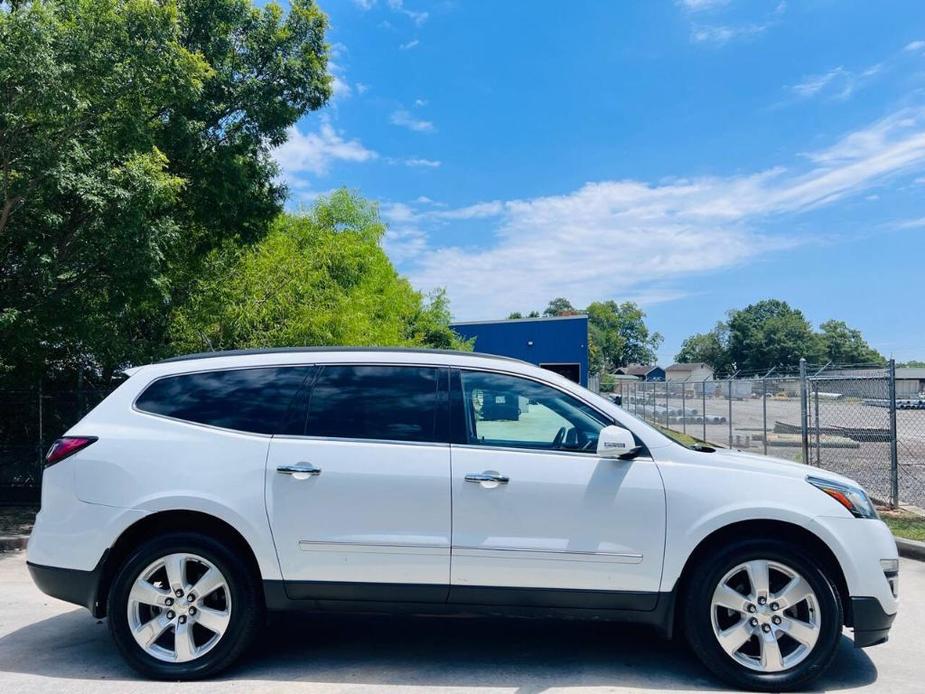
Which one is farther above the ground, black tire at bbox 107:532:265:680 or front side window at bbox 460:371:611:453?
front side window at bbox 460:371:611:453

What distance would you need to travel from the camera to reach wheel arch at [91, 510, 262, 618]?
13.6ft

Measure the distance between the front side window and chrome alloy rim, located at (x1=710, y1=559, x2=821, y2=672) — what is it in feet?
3.72

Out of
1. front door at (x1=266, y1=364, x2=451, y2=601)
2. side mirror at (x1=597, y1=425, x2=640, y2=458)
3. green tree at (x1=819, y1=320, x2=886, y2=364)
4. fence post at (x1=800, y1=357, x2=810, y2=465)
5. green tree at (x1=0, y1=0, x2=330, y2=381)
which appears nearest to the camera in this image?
side mirror at (x1=597, y1=425, x2=640, y2=458)

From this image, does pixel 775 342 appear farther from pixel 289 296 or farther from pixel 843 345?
pixel 289 296

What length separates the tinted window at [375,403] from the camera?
422 cm

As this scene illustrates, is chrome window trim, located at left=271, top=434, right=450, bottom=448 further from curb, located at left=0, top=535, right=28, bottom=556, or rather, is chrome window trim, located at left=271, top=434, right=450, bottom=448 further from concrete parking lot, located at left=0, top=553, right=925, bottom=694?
curb, located at left=0, top=535, right=28, bottom=556

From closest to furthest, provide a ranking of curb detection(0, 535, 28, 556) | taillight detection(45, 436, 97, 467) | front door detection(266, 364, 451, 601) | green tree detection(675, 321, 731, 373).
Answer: front door detection(266, 364, 451, 601) → taillight detection(45, 436, 97, 467) → curb detection(0, 535, 28, 556) → green tree detection(675, 321, 731, 373)

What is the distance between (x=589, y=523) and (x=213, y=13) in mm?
10750

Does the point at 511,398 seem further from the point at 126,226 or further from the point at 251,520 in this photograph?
the point at 126,226

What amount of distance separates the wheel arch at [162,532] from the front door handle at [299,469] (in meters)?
0.47

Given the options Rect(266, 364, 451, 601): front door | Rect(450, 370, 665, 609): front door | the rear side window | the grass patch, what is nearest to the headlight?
Rect(450, 370, 665, 609): front door

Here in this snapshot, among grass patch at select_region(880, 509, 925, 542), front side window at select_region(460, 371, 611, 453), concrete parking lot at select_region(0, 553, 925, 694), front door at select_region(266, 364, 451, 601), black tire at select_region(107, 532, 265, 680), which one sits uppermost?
front side window at select_region(460, 371, 611, 453)

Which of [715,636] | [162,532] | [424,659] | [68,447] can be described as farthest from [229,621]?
[715,636]

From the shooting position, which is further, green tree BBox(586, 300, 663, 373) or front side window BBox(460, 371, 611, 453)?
green tree BBox(586, 300, 663, 373)
